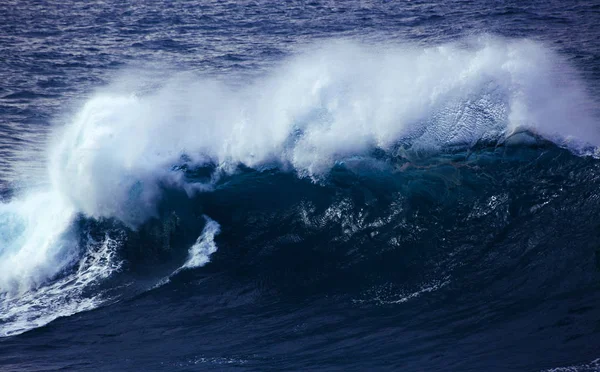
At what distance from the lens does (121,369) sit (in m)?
9.89

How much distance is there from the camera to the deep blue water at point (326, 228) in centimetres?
1016

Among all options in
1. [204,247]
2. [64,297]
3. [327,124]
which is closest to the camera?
[64,297]

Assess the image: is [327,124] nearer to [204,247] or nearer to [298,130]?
[298,130]

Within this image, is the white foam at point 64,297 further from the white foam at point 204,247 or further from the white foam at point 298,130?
the white foam at point 204,247

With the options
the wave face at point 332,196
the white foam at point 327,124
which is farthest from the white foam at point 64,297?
the white foam at point 327,124

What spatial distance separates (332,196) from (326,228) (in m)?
0.80

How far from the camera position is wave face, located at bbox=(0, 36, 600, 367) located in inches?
465

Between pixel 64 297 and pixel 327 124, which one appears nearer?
pixel 64 297

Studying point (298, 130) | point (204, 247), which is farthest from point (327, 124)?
point (204, 247)

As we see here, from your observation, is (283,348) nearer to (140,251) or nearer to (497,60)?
(140,251)

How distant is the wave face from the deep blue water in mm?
39

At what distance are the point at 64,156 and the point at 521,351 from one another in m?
9.63

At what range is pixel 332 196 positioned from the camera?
1377cm

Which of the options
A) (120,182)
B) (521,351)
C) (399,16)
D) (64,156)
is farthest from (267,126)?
(399,16)
